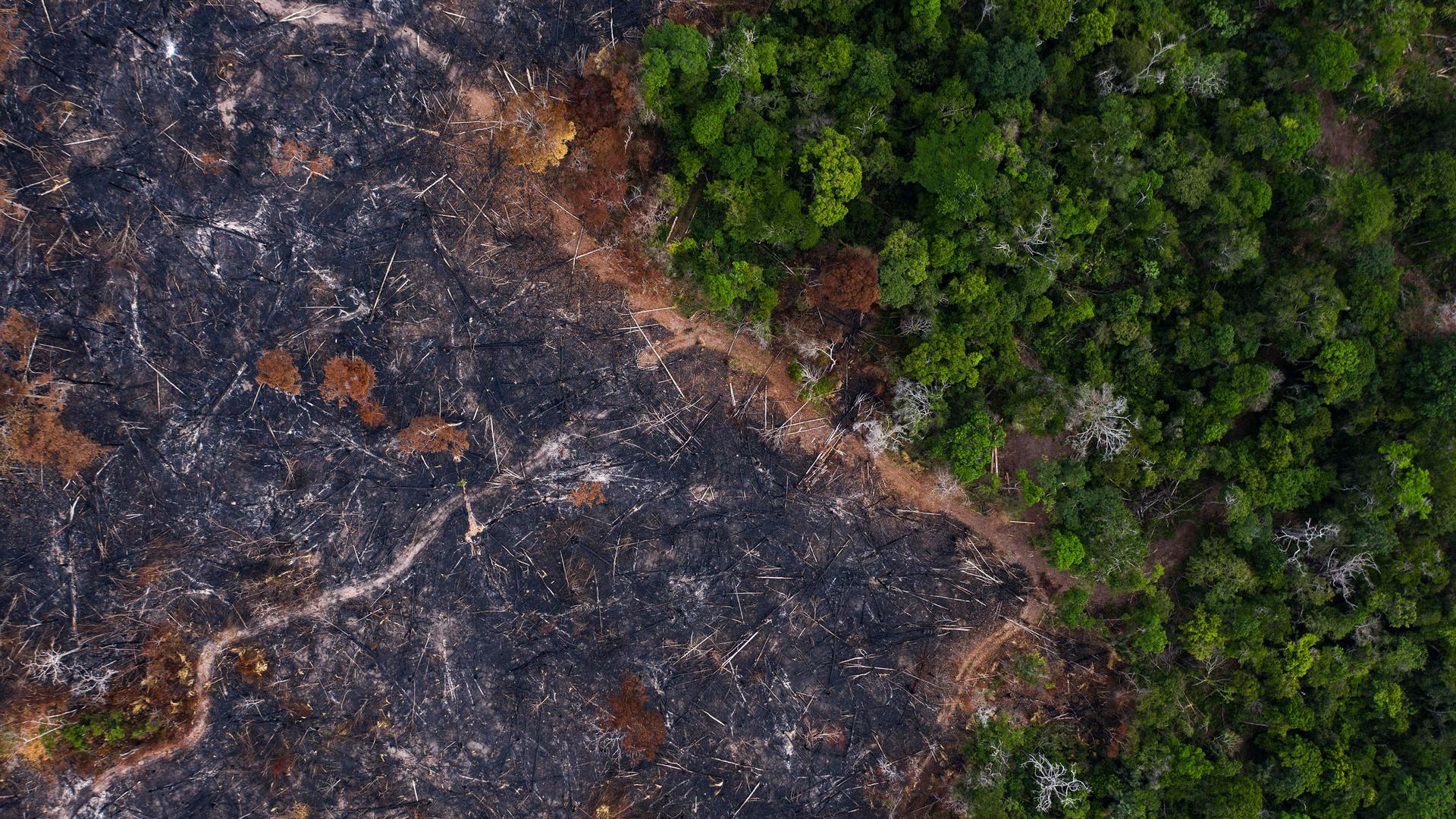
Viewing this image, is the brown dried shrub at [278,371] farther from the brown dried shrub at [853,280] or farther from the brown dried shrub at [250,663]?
the brown dried shrub at [853,280]

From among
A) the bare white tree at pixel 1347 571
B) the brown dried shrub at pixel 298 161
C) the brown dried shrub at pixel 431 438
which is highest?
the brown dried shrub at pixel 298 161

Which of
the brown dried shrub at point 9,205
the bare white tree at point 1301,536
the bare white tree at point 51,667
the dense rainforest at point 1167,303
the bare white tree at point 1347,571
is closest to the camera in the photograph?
the brown dried shrub at point 9,205

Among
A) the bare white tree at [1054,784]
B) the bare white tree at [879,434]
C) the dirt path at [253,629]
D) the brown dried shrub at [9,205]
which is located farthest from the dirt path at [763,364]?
the brown dried shrub at [9,205]

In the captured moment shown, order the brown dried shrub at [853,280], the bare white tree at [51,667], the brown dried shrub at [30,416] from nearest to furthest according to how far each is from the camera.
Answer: the brown dried shrub at [30,416] → the bare white tree at [51,667] → the brown dried shrub at [853,280]

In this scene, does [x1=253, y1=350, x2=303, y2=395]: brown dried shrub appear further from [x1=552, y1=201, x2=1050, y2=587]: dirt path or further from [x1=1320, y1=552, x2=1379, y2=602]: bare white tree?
[x1=1320, y1=552, x2=1379, y2=602]: bare white tree

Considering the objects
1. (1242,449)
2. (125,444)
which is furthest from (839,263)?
(125,444)

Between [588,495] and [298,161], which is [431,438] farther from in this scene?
[298,161]

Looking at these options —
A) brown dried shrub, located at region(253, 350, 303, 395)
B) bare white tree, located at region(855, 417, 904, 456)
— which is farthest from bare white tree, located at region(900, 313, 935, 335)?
brown dried shrub, located at region(253, 350, 303, 395)
